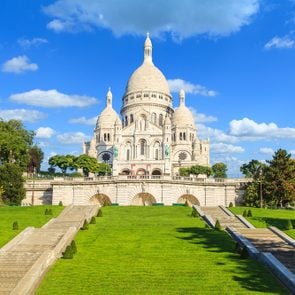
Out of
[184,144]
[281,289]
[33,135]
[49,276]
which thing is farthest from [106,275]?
[184,144]

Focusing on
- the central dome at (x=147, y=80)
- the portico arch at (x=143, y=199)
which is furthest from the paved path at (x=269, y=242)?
the central dome at (x=147, y=80)

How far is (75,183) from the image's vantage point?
6669 centimetres

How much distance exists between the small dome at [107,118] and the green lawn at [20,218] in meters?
79.6

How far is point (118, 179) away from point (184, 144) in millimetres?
60668

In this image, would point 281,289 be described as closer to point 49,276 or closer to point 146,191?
point 49,276

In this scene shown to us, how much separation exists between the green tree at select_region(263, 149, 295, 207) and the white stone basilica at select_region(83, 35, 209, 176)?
43224 mm

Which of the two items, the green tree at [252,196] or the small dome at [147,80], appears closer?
the green tree at [252,196]

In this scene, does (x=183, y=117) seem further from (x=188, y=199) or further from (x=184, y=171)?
(x=188, y=199)

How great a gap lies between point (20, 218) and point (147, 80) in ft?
302

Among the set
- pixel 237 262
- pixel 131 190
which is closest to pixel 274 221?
pixel 237 262

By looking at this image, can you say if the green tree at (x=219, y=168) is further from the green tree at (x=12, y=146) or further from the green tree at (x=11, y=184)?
the green tree at (x=11, y=184)

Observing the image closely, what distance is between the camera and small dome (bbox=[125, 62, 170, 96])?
131125 mm

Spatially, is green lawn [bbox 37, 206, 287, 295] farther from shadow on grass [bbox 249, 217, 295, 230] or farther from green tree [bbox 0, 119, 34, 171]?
green tree [bbox 0, 119, 34, 171]

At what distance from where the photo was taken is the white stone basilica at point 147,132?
110 metres
